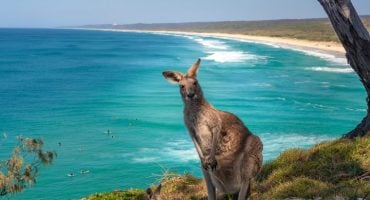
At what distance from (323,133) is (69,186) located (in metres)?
14.0

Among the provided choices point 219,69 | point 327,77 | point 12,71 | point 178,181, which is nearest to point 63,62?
point 12,71

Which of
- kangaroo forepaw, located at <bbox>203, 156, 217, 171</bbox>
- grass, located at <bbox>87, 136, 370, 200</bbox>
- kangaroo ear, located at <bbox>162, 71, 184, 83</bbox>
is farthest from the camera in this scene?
grass, located at <bbox>87, 136, 370, 200</bbox>

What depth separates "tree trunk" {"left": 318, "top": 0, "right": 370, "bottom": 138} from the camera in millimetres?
8211

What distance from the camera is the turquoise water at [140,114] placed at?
70.9 feet

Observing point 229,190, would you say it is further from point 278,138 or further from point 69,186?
point 278,138

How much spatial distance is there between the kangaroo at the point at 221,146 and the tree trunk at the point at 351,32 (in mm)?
3653

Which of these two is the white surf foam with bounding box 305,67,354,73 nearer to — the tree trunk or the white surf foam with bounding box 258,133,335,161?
the white surf foam with bounding box 258,133,335,161

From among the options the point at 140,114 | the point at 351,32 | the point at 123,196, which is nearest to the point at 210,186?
the point at 123,196

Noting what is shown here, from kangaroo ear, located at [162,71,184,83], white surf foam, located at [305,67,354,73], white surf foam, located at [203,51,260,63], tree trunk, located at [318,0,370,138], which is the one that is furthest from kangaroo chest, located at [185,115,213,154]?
white surf foam, located at [203,51,260,63]

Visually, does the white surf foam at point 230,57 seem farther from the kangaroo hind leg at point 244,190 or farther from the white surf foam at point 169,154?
the kangaroo hind leg at point 244,190

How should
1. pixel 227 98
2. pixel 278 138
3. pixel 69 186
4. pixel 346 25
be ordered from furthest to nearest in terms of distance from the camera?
1. pixel 227 98
2. pixel 278 138
3. pixel 69 186
4. pixel 346 25

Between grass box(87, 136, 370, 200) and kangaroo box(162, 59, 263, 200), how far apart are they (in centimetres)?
100

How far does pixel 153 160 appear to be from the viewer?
22.7 m

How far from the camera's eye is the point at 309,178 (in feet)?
23.3
